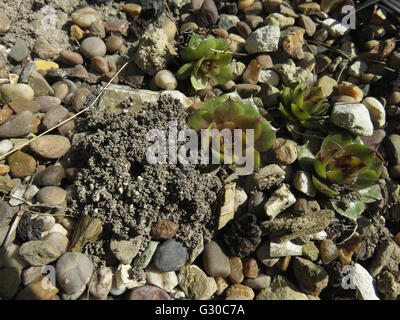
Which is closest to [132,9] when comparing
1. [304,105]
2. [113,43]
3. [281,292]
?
[113,43]

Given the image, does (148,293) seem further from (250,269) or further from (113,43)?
(113,43)

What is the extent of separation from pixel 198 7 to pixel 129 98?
1047mm

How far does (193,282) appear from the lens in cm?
193

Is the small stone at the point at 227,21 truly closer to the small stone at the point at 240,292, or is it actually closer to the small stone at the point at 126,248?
the small stone at the point at 126,248

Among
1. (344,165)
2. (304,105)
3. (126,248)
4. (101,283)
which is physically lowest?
(101,283)

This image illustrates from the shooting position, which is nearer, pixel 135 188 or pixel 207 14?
pixel 135 188

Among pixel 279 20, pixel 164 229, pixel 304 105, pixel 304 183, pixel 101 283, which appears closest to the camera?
pixel 101 283

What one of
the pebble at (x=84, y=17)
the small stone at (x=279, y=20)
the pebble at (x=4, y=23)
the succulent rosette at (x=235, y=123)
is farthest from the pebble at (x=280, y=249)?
the pebble at (x=4, y=23)

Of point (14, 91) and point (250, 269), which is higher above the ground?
point (14, 91)

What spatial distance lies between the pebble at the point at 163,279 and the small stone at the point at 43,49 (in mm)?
1796

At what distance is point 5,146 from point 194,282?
1513mm

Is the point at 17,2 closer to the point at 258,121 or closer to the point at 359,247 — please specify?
the point at 258,121

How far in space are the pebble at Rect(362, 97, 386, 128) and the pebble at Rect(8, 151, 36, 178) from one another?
8.43 ft

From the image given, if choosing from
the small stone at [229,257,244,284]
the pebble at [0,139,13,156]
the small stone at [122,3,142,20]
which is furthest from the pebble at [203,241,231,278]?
the small stone at [122,3,142,20]
